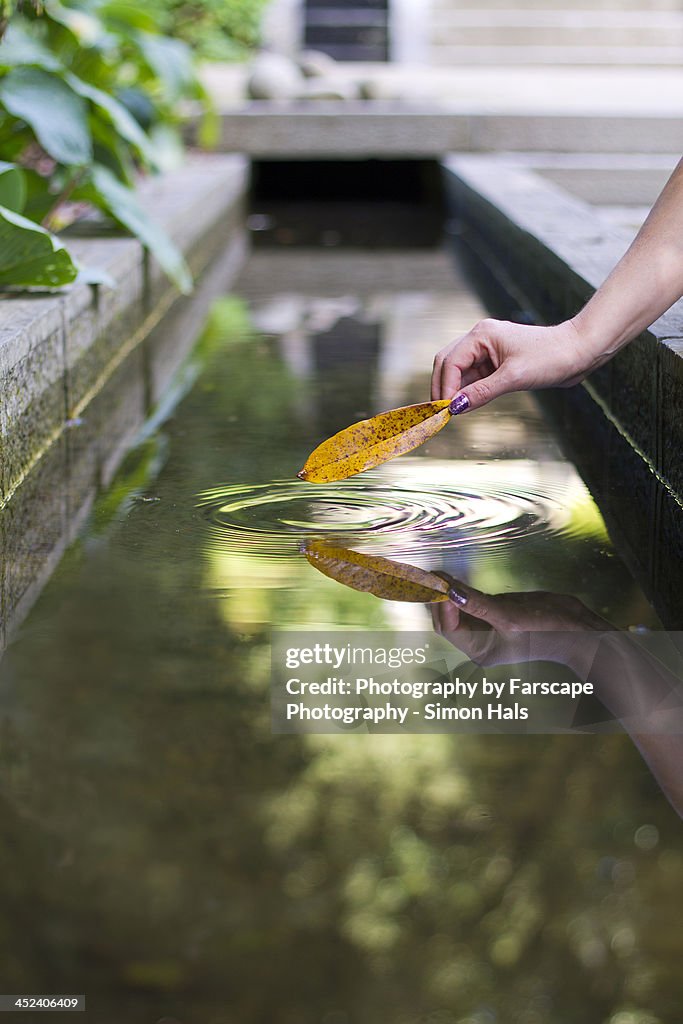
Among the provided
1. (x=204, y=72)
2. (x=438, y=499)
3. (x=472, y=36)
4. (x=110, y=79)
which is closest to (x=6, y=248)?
(x=438, y=499)

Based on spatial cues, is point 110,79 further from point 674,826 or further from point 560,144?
point 560,144

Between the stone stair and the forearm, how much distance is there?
1223 cm

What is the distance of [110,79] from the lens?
4.22 m

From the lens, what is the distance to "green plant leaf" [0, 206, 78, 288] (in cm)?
264

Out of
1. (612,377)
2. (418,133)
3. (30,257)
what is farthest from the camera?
(418,133)

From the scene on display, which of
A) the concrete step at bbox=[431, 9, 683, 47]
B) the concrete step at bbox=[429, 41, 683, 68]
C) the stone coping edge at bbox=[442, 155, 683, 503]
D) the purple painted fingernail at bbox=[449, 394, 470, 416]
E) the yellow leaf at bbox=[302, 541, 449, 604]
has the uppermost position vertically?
the purple painted fingernail at bbox=[449, 394, 470, 416]

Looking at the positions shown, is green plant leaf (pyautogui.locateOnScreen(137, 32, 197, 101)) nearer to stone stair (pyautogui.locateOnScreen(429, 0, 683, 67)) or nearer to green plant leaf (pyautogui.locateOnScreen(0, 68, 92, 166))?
green plant leaf (pyautogui.locateOnScreen(0, 68, 92, 166))

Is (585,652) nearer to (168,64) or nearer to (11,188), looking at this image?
(11,188)

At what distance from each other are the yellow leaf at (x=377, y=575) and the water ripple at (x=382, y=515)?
0.04 meters

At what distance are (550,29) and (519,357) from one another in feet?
42.2

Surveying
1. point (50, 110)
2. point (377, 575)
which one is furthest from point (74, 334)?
point (377, 575)

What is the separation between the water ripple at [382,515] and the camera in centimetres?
208

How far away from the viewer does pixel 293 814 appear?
130 cm

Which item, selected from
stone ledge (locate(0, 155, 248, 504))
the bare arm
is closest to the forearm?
the bare arm
